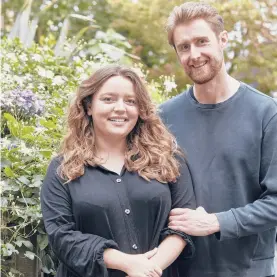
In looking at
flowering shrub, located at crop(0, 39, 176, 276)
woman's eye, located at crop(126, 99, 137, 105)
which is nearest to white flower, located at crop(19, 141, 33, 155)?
flowering shrub, located at crop(0, 39, 176, 276)

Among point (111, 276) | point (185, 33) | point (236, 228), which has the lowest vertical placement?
point (111, 276)

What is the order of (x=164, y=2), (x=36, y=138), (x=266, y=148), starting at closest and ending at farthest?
(x=266, y=148)
(x=36, y=138)
(x=164, y=2)

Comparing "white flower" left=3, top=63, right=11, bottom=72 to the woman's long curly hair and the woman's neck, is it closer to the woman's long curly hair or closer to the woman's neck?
the woman's long curly hair

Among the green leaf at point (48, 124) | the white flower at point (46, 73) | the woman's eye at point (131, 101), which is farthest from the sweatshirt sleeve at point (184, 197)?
the white flower at point (46, 73)

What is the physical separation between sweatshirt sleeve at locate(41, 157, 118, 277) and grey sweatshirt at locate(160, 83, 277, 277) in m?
0.53

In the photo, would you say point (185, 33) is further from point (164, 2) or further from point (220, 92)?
point (164, 2)

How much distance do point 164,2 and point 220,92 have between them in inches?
346

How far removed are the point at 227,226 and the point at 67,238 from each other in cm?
73

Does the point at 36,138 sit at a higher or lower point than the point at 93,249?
higher

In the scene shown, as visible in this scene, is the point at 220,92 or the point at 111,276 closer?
the point at 111,276

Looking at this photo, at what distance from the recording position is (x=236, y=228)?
10.0 feet

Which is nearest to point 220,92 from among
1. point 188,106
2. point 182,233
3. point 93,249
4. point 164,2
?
point 188,106

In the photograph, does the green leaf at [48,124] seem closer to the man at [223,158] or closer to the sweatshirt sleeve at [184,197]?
the man at [223,158]

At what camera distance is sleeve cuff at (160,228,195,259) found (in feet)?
10.1
